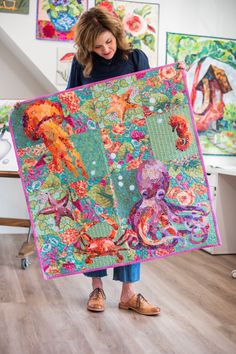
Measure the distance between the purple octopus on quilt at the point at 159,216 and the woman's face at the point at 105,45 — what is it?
20.5 inches

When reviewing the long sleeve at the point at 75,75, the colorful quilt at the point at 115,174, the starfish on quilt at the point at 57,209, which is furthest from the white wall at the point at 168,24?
the starfish on quilt at the point at 57,209

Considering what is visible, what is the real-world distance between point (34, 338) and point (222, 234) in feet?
7.33

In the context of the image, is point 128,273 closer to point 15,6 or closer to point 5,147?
point 5,147

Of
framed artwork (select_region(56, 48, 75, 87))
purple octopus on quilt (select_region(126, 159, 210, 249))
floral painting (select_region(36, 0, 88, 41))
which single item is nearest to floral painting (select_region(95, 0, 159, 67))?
floral painting (select_region(36, 0, 88, 41))

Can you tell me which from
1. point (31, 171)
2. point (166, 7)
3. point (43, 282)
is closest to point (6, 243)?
point (43, 282)

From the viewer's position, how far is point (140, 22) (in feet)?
14.6

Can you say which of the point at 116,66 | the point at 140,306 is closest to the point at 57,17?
the point at 116,66

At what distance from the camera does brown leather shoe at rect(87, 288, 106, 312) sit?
2488 mm

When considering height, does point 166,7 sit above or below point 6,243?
above

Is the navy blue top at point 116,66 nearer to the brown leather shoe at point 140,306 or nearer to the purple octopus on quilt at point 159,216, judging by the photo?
the purple octopus on quilt at point 159,216

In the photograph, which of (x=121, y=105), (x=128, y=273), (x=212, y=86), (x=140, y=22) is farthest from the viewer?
(x=212, y=86)

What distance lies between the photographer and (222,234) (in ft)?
13.2

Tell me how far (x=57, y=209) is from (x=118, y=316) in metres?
0.59

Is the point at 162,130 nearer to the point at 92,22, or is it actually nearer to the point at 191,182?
the point at 191,182
